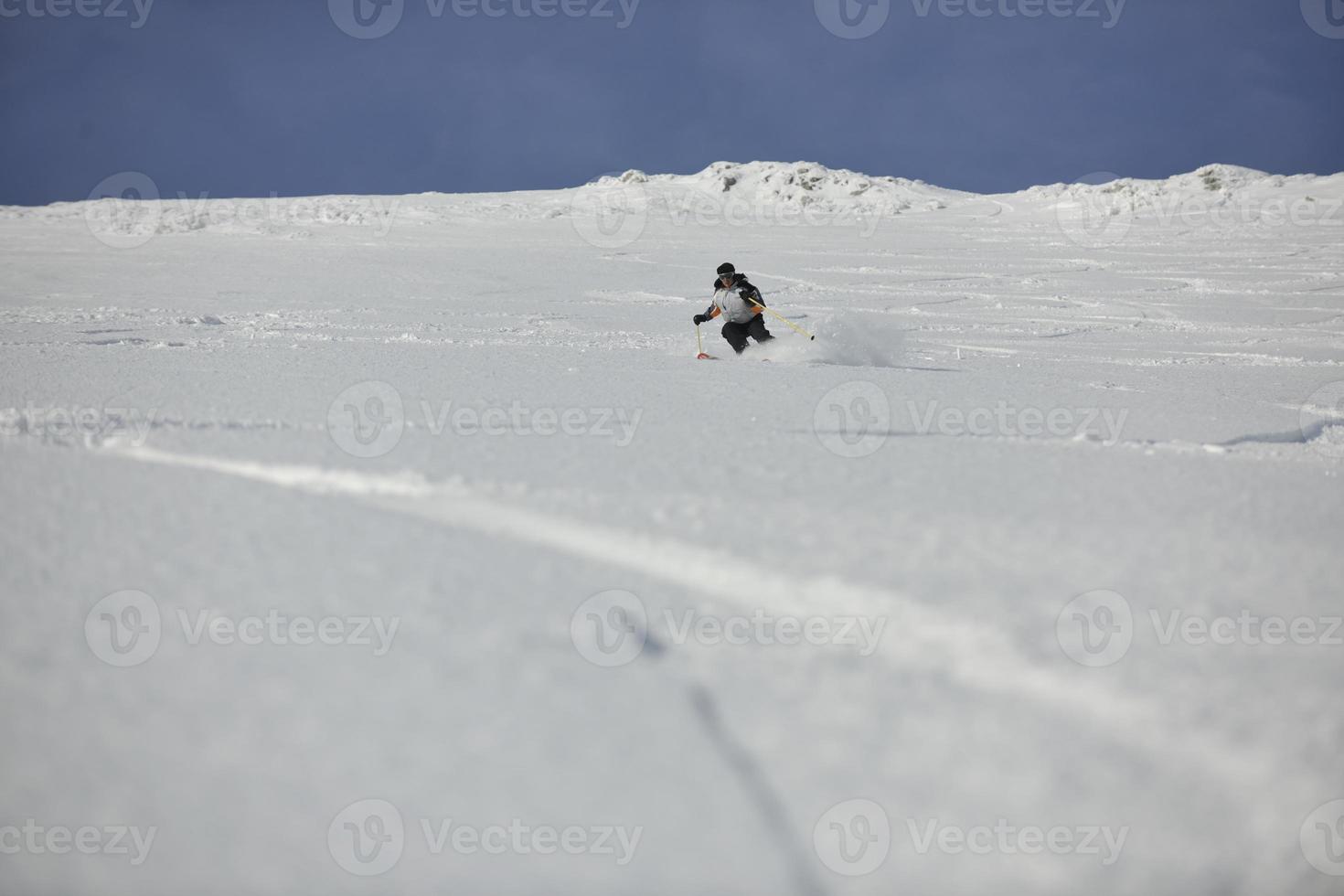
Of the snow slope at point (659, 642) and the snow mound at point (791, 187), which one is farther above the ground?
the snow mound at point (791, 187)

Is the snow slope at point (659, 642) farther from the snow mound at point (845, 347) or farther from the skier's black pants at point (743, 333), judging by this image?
the skier's black pants at point (743, 333)

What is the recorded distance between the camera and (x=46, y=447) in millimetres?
2816

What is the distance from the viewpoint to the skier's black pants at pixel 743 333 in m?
A: 7.74

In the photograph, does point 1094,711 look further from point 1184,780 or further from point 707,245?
point 707,245

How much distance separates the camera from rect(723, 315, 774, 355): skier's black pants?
7742mm

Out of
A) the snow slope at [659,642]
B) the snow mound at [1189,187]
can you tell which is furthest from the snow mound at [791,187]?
the snow slope at [659,642]

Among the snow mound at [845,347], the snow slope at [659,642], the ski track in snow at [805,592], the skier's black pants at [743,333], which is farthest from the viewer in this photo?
the skier's black pants at [743,333]

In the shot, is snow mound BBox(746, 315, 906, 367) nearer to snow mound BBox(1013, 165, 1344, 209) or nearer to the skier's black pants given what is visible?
the skier's black pants

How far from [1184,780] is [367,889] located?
3.95ft

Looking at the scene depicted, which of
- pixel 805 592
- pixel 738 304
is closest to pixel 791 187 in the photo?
pixel 738 304

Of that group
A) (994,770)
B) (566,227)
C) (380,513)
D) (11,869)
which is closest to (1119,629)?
(994,770)

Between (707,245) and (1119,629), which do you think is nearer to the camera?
(1119,629)

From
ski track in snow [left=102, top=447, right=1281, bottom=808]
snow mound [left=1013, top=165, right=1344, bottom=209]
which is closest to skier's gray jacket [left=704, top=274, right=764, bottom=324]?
ski track in snow [left=102, top=447, right=1281, bottom=808]

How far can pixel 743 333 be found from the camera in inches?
308
